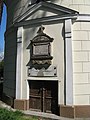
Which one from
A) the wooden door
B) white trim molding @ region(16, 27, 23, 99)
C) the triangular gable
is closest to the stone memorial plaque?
white trim molding @ region(16, 27, 23, 99)

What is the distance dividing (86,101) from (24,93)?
298 cm

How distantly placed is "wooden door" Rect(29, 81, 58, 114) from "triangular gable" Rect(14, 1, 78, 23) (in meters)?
3.18

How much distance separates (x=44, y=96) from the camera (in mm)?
10750

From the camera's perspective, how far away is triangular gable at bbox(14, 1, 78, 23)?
1034 centimetres

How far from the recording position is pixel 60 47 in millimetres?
10375

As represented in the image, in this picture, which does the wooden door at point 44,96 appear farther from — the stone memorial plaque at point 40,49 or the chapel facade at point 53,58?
the stone memorial plaque at point 40,49

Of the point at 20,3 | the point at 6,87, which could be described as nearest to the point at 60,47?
the point at 20,3

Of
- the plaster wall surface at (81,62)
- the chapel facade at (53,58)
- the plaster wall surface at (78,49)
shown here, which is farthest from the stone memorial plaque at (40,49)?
the plaster wall surface at (81,62)

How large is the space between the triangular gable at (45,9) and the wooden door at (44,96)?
318cm

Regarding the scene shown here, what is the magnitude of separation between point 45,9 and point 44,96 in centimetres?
402

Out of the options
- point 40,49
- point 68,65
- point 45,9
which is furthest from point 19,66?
point 45,9

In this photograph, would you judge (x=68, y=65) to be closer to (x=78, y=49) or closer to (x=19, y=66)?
(x=78, y=49)

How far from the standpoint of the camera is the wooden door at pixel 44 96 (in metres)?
10.5

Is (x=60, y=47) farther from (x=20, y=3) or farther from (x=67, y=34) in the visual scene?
(x=20, y=3)
